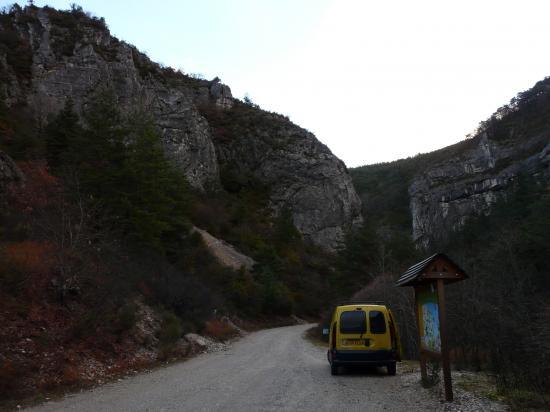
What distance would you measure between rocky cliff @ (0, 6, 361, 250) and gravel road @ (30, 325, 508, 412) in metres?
37.7

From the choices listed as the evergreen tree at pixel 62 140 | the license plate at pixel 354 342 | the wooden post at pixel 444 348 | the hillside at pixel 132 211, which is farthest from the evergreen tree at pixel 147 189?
the wooden post at pixel 444 348

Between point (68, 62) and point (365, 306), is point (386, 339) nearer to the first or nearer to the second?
point (365, 306)

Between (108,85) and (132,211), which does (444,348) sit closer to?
(132,211)

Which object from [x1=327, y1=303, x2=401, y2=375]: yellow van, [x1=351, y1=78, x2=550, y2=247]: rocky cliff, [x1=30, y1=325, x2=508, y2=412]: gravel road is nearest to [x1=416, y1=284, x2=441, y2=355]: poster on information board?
[x1=30, y1=325, x2=508, y2=412]: gravel road

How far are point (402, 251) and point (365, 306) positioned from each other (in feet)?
99.0

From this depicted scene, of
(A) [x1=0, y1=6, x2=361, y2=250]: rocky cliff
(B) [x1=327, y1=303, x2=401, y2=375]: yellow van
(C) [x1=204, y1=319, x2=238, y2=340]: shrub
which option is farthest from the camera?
(A) [x1=0, y1=6, x2=361, y2=250]: rocky cliff

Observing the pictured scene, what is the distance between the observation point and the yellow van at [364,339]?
12328 millimetres

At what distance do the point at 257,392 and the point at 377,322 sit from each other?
14.6 feet

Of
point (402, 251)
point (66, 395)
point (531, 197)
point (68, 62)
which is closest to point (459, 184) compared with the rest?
point (531, 197)

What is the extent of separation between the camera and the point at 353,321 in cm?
1277

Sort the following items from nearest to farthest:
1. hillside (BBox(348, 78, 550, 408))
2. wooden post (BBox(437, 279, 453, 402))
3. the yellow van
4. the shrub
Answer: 1. wooden post (BBox(437, 279, 453, 402))
2. the yellow van
3. hillside (BBox(348, 78, 550, 408))
4. the shrub

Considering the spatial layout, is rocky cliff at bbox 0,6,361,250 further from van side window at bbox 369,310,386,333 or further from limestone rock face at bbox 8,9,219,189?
van side window at bbox 369,310,386,333

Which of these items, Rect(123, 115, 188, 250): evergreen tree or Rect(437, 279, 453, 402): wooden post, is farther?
Rect(123, 115, 188, 250): evergreen tree

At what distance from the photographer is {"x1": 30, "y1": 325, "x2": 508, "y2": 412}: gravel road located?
8.12 m
